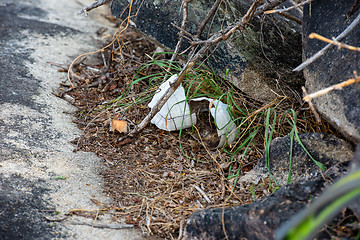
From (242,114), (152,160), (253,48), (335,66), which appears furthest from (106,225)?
(253,48)

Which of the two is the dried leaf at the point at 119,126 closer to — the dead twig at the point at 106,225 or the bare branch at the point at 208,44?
the bare branch at the point at 208,44

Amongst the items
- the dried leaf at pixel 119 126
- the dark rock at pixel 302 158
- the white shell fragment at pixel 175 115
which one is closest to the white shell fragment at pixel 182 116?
the white shell fragment at pixel 175 115

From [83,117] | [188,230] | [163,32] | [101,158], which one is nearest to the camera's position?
[188,230]

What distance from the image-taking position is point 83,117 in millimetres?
2555

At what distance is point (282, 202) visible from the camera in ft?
4.69

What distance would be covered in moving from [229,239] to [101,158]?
1.03 metres

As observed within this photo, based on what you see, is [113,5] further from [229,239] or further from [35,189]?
[229,239]

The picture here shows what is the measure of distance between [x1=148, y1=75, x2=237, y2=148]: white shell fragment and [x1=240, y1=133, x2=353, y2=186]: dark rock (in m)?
0.36

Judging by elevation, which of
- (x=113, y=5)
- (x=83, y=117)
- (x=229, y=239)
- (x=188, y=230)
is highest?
(x=113, y=5)

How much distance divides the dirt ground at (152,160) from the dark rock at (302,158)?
0.29ft

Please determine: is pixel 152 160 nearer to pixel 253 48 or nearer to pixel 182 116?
pixel 182 116

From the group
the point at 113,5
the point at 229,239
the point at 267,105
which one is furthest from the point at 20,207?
the point at 113,5

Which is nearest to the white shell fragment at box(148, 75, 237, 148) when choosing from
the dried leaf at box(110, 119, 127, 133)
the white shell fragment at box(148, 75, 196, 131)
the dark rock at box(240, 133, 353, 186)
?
the white shell fragment at box(148, 75, 196, 131)

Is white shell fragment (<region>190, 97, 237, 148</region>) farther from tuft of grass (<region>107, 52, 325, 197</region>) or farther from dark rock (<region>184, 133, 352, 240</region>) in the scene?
dark rock (<region>184, 133, 352, 240</region>)
